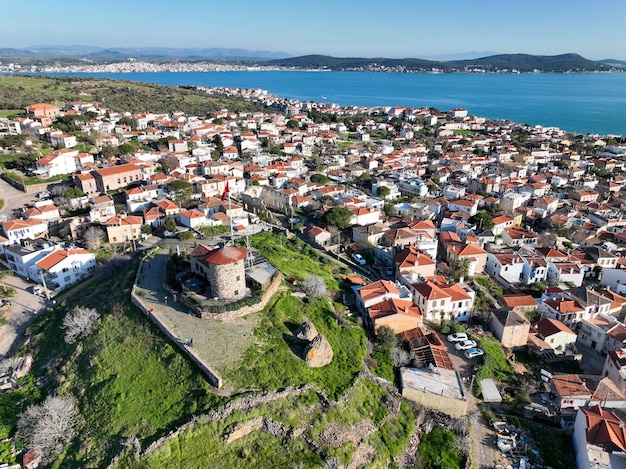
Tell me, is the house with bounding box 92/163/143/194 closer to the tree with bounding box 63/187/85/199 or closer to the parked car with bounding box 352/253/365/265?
the tree with bounding box 63/187/85/199

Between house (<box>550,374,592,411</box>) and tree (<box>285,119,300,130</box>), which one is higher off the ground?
house (<box>550,374,592,411</box>)

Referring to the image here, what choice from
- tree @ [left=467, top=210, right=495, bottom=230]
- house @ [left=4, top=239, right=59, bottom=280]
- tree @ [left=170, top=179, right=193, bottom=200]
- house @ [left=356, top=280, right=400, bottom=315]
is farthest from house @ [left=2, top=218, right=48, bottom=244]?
tree @ [left=467, top=210, right=495, bottom=230]

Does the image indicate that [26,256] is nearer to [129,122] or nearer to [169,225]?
[169,225]

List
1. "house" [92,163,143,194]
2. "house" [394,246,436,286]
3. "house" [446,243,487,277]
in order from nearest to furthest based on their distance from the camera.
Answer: "house" [394,246,436,286] → "house" [446,243,487,277] → "house" [92,163,143,194]

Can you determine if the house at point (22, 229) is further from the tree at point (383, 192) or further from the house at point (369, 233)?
the tree at point (383, 192)

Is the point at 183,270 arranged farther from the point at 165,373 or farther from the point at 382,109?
the point at 382,109
